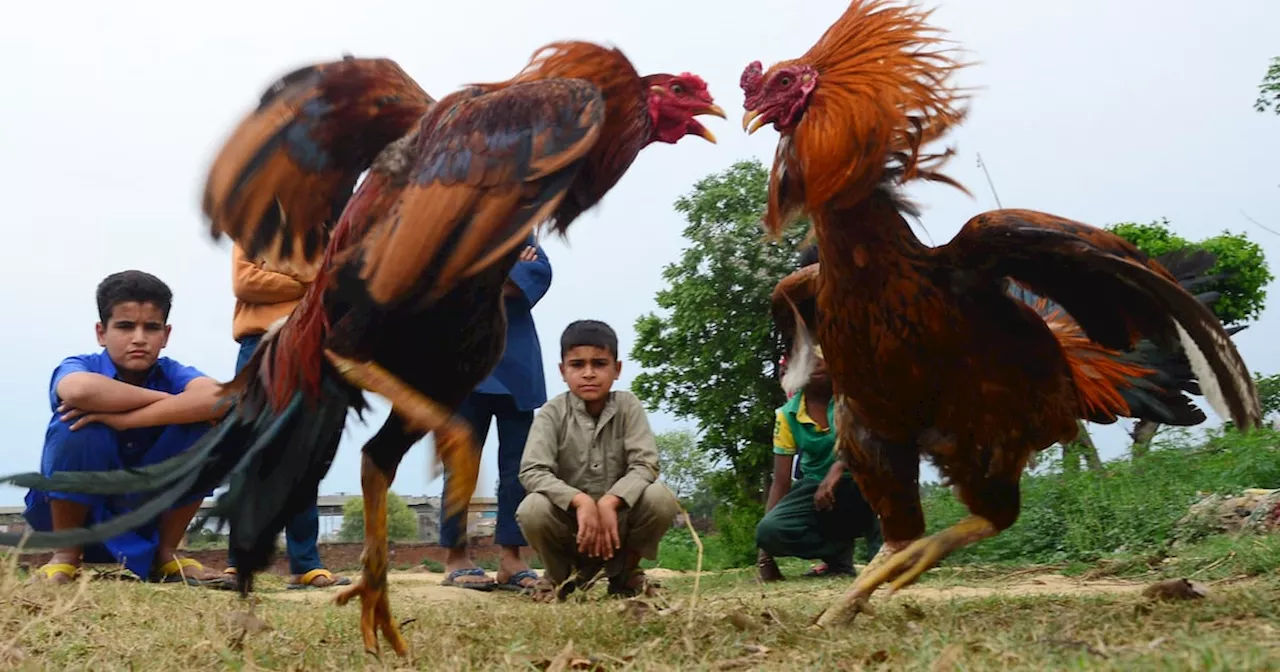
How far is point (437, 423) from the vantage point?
100 inches

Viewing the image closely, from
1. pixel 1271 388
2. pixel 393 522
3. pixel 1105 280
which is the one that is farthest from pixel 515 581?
pixel 1271 388

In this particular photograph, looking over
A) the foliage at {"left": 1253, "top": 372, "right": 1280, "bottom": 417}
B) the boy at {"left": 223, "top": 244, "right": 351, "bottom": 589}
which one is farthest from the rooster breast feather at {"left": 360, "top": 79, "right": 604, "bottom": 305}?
the foliage at {"left": 1253, "top": 372, "right": 1280, "bottom": 417}

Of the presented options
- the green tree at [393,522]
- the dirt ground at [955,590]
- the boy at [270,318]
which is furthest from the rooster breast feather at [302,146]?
the green tree at [393,522]

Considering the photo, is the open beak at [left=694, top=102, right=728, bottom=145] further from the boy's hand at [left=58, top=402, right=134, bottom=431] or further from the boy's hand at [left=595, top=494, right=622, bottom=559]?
the boy's hand at [left=58, top=402, right=134, bottom=431]

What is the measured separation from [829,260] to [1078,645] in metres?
1.45

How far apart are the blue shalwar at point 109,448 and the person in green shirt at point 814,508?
3312mm

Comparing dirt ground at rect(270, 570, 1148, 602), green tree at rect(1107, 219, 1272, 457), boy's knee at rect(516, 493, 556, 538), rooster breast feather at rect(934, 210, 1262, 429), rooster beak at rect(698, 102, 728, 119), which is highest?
green tree at rect(1107, 219, 1272, 457)

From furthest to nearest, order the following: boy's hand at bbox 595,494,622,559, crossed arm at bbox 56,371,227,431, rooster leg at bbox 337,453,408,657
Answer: boy's hand at bbox 595,494,622,559 < crossed arm at bbox 56,371,227,431 < rooster leg at bbox 337,453,408,657

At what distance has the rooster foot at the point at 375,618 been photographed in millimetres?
2764

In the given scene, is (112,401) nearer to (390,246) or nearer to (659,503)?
(659,503)

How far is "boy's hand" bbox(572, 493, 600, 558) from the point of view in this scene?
4.28 meters

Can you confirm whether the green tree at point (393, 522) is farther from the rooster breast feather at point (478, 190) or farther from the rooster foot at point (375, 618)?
the rooster breast feather at point (478, 190)

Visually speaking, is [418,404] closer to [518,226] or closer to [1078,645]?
[518,226]

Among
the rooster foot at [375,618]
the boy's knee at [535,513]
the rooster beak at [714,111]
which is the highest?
the rooster beak at [714,111]
